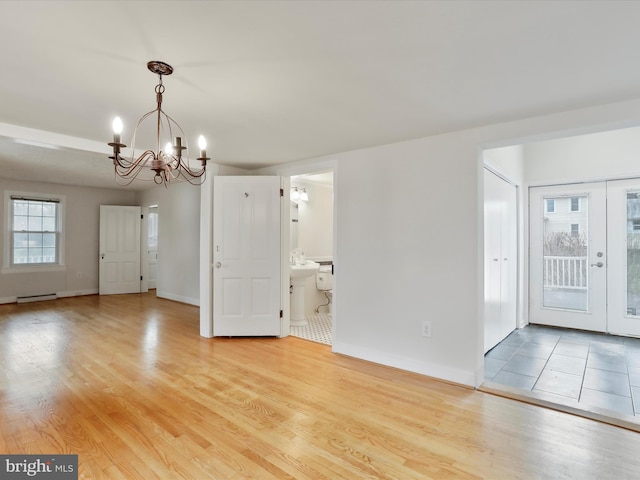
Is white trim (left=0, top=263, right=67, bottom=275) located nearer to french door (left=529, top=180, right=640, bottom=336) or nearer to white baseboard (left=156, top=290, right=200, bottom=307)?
white baseboard (left=156, top=290, right=200, bottom=307)

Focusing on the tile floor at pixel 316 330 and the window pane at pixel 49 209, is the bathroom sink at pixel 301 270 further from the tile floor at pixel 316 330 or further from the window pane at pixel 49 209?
the window pane at pixel 49 209

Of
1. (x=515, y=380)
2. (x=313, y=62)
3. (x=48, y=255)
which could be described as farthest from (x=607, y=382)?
(x=48, y=255)

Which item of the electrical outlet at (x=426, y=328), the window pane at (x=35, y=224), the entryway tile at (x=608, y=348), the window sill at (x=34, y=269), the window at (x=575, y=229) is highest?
the window pane at (x=35, y=224)

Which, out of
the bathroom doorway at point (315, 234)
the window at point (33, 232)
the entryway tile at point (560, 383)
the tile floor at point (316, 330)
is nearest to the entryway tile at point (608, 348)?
the entryway tile at point (560, 383)

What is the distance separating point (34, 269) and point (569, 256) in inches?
371

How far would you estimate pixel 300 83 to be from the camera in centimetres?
211

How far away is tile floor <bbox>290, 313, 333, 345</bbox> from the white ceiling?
101 inches

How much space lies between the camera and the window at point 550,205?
484 cm

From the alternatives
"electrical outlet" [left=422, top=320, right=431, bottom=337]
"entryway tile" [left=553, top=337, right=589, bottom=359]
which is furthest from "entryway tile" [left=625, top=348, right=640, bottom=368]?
"electrical outlet" [left=422, top=320, right=431, bottom=337]

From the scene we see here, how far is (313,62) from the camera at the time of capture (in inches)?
73.1

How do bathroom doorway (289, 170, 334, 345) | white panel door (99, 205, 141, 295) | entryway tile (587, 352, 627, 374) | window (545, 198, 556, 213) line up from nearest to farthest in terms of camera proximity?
entryway tile (587, 352, 627, 374) → window (545, 198, 556, 213) → bathroom doorway (289, 170, 334, 345) → white panel door (99, 205, 141, 295)

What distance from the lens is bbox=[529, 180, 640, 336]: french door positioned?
4305 mm

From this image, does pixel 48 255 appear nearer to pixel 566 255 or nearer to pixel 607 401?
pixel 607 401

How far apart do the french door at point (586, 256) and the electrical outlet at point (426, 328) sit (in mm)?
2775
